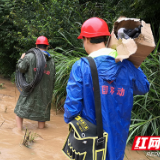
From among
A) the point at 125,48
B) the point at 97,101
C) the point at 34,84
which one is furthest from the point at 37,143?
the point at 125,48

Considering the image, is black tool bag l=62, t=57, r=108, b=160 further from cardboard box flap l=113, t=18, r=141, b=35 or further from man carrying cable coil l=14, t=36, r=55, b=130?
man carrying cable coil l=14, t=36, r=55, b=130

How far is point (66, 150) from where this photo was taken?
1.87 m

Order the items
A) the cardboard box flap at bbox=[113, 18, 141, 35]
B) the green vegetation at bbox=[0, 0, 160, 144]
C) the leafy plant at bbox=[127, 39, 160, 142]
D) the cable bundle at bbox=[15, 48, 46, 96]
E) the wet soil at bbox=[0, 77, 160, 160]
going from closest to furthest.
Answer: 1. the cardboard box flap at bbox=[113, 18, 141, 35]
2. the wet soil at bbox=[0, 77, 160, 160]
3. the leafy plant at bbox=[127, 39, 160, 142]
4. the green vegetation at bbox=[0, 0, 160, 144]
5. the cable bundle at bbox=[15, 48, 46, 96]

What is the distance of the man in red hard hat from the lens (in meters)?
1.73

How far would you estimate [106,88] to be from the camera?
1.75 meters

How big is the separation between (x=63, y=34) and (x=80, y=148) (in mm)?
5269

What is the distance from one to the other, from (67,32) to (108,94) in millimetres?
4786

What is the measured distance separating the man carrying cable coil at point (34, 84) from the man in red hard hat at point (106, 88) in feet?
7.50

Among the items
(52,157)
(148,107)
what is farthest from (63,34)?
(52,157)

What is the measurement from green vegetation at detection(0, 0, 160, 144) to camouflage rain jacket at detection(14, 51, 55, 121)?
767mm

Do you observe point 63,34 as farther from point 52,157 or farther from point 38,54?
point 52,157

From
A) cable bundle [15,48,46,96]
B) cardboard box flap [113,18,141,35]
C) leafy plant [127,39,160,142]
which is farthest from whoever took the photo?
cable bundle [15,48,46,96]

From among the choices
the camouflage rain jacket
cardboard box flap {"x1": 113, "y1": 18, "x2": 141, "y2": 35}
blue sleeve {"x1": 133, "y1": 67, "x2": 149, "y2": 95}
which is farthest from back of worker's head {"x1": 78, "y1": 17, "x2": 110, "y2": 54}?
the camouflage rain jacket

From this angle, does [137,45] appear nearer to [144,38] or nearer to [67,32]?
[144,38]
